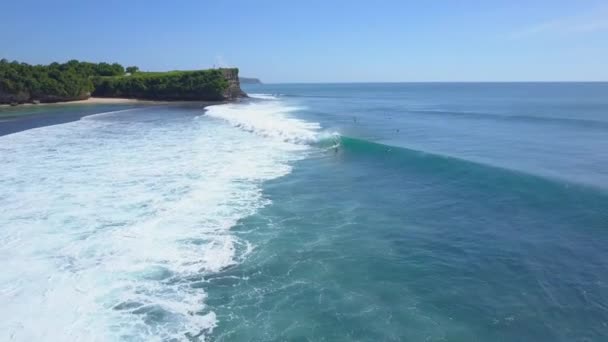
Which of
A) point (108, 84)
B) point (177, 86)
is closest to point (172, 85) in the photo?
point (177, 86)

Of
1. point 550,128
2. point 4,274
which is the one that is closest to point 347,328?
point 4,274

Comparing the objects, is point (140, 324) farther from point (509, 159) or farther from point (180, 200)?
→ point (509, 159)

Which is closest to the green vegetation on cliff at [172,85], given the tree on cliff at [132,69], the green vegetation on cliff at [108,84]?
the green vegetation on cliff at [108,84]

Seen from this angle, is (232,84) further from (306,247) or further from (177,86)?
(306,247)

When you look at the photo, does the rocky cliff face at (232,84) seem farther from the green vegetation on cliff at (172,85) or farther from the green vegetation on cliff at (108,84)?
the green vegetation on cliff at (172,85)

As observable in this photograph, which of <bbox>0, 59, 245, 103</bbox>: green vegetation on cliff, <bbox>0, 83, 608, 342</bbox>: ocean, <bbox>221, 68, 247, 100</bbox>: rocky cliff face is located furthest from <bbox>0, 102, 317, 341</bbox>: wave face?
<bbox>221, 68, 247, 100</bbox>: rocky cliff face
